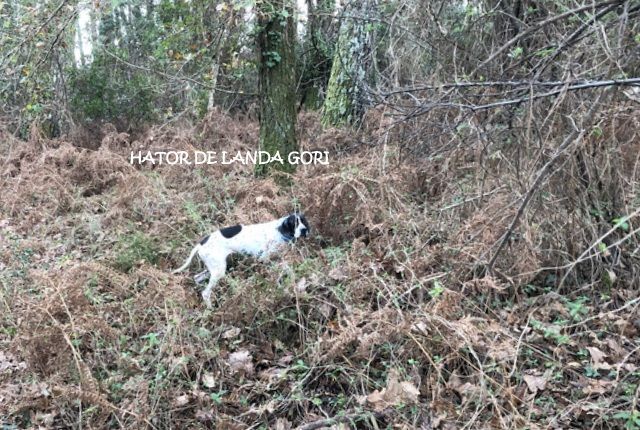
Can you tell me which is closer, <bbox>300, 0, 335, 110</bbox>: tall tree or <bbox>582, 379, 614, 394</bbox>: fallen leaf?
<bbox>582, 379, 614, 394</bbox>: fallen leaf

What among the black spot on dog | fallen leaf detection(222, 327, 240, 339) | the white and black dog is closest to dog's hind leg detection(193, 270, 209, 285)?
the white and black dog

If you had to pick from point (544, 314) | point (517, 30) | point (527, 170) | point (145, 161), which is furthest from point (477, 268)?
point (145, 161)

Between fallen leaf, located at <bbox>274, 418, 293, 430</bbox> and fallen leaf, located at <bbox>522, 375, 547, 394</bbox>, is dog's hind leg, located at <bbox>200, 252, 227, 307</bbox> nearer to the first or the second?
fallen leaf, located at <bbox>274, 418, 293, 430</bbox>

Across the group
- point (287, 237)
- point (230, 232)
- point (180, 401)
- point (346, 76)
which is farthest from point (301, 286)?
point (346, 76)

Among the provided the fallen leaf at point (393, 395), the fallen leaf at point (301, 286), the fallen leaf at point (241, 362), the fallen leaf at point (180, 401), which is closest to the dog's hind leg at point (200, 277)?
the fallen leaf at point (301, 286)

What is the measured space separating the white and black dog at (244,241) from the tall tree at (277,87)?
1811 mm

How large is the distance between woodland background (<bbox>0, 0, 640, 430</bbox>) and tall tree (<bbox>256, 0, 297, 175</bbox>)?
0.21 ft

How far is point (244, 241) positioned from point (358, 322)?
5.26ft

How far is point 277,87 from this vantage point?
21.3 ft

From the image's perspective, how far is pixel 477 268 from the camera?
13.2ft

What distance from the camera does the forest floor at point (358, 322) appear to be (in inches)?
123

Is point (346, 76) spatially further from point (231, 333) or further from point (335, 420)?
point (335, 420)

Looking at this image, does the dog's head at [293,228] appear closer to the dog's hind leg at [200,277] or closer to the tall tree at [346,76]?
the dog's hind leg at [200,277]

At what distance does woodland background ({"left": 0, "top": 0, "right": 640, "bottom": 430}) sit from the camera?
3.08 meters
